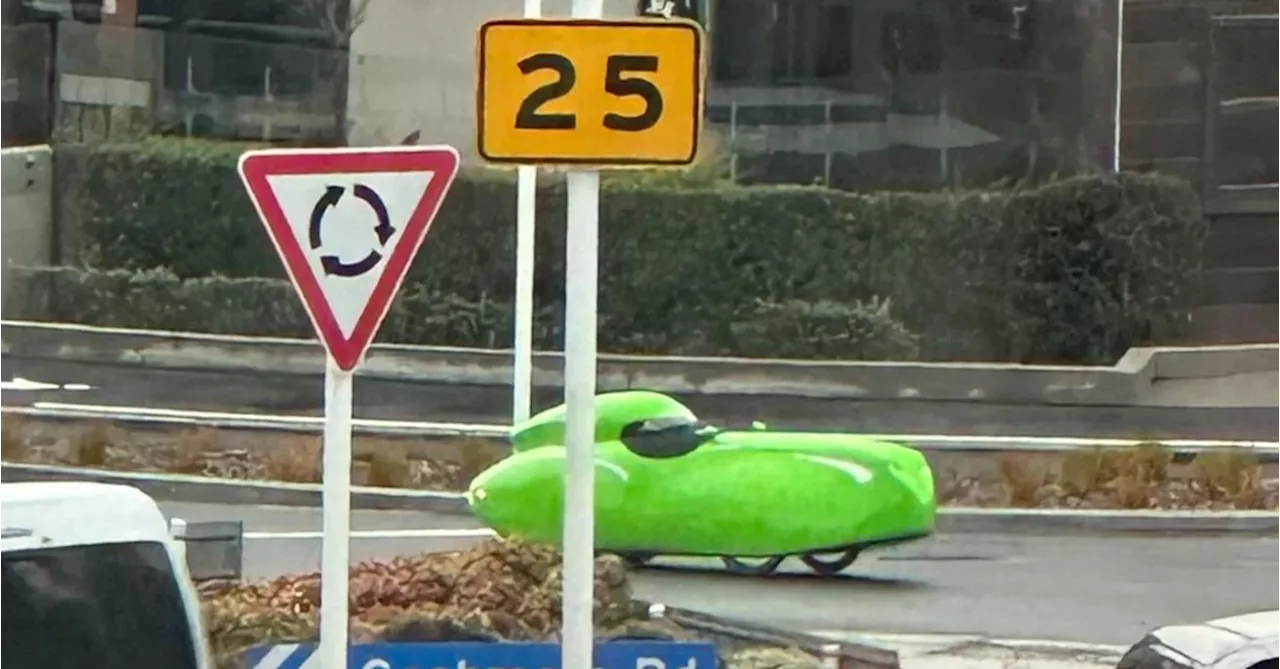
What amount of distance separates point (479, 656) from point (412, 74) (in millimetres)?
9162

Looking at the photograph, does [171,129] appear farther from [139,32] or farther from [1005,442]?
[1005,442]

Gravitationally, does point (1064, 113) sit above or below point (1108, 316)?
above

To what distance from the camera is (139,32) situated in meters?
13.4

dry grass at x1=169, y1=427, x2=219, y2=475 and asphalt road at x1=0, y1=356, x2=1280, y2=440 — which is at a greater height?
asphalt road at x1=0, y1=356, x2=1280, y2=440

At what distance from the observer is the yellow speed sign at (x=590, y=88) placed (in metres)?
3.84

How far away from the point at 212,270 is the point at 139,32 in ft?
6.02

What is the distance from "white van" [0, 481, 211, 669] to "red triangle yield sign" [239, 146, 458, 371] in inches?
35.7

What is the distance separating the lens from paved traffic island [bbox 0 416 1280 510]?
9.40 m

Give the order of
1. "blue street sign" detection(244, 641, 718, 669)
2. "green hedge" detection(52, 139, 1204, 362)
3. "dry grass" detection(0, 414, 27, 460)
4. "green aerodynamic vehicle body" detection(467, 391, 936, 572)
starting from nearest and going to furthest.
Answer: "blue street sign" detection(244, 641, 718, 669), "green aerodynamic vehicle body" detection(467, 391, 936, 572), "dry grass" detection(0, 414, 27, 460), "green hedge" detection(52, 139, 1204, 362)

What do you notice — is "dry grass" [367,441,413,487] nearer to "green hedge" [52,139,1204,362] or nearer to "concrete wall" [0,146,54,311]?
"green hedge" [52,139,1204,362]

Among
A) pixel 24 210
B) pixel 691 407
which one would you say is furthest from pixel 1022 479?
pixel 24 210

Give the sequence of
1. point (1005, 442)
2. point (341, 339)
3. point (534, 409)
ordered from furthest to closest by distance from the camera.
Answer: point (534, 409) < point (1005, 442) < point (341, 339)

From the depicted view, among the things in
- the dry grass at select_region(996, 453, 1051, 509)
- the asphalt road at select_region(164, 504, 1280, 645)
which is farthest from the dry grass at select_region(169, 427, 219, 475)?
the dry grass at select_region(996, 453, 1051, 509)

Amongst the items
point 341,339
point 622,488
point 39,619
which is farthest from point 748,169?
point 39,619
